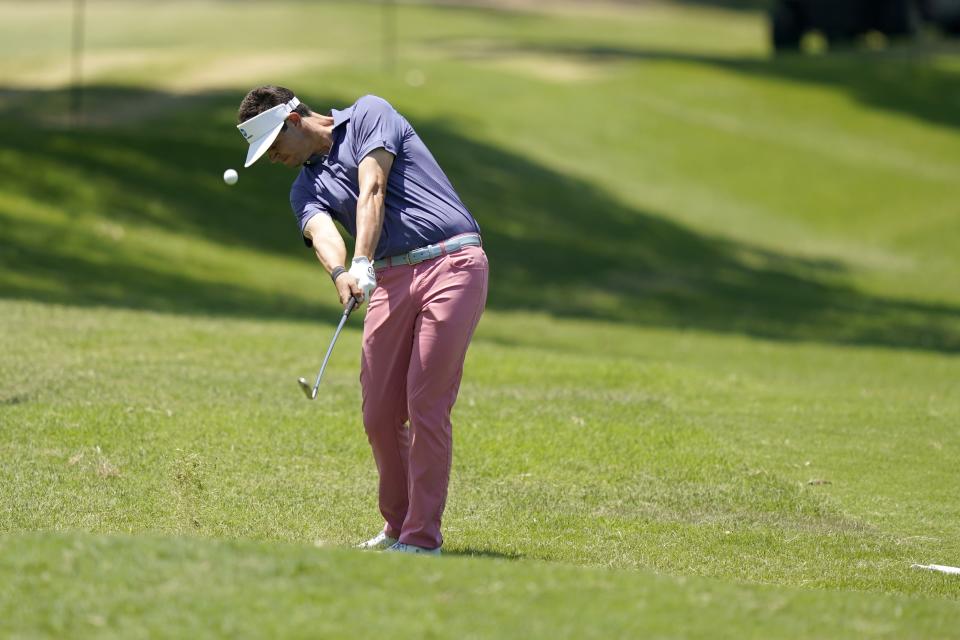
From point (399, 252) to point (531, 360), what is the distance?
7.05 meters

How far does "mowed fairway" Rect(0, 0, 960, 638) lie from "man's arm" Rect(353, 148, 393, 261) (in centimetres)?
147

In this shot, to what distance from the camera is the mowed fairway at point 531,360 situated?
6.09 m

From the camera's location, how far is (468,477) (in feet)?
32.6

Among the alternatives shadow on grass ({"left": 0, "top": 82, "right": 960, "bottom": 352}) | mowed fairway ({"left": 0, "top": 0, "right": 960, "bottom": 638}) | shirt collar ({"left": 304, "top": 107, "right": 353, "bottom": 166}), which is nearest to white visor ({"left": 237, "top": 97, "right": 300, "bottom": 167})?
shirt collar ({"left": 304, "top": 107, "right": 353, "bottom": 166})

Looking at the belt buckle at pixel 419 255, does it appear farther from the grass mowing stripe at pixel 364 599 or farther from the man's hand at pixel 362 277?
the grass mowing stripe at pixel 364 599

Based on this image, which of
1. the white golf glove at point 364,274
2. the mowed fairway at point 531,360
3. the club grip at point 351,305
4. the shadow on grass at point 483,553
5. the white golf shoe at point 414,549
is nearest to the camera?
the mowed fairway at point 531,360

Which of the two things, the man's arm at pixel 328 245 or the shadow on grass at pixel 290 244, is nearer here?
the man's arm at pixel 328 245

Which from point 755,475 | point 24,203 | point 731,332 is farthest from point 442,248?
point 24,203

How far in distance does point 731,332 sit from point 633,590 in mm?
14707

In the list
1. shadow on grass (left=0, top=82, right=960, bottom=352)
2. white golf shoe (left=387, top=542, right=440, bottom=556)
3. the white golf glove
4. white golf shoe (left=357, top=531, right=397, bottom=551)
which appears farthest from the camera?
shadow on grass (left=0, top=82, right=960, bottom=352)

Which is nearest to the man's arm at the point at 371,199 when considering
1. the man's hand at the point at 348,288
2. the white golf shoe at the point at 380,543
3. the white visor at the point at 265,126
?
the man's hand at the point at 348,288

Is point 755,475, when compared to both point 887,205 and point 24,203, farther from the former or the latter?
point 887,205

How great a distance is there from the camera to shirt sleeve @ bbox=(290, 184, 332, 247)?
748cm

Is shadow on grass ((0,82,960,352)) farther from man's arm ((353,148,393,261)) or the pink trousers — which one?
man's arm ((353,148,393,261))
